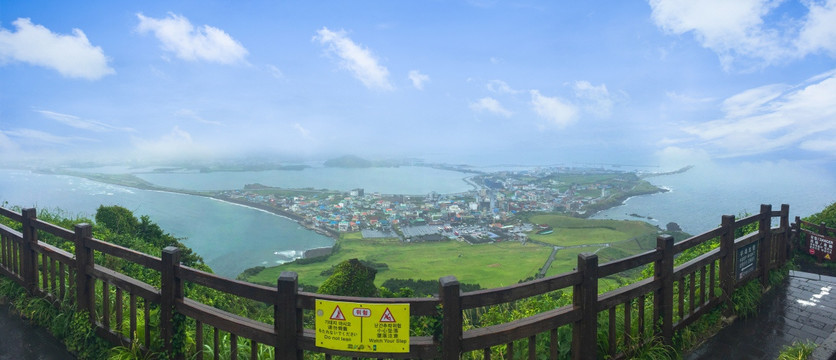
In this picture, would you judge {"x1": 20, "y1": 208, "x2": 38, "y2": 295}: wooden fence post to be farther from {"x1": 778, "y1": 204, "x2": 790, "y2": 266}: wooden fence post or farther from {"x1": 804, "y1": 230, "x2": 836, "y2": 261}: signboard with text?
{"x1": 804, "y1": 230, "x2": 836, "y2": 261}: signboard with text

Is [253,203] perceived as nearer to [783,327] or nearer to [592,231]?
[592,231]

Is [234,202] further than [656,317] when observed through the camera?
Yes

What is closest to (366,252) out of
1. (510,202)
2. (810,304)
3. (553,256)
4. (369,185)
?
(553,256)

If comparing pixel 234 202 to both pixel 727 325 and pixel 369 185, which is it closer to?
pixel 369 185

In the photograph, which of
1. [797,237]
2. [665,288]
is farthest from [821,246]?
[665,288]

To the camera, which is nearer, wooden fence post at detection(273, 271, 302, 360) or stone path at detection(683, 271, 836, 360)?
wooden fence post at detection(273, 271, 302, 360)

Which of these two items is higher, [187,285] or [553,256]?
[187,285]

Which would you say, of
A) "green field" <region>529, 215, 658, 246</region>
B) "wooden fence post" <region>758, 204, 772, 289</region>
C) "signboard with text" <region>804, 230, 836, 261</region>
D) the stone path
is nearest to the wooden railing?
the stone path
